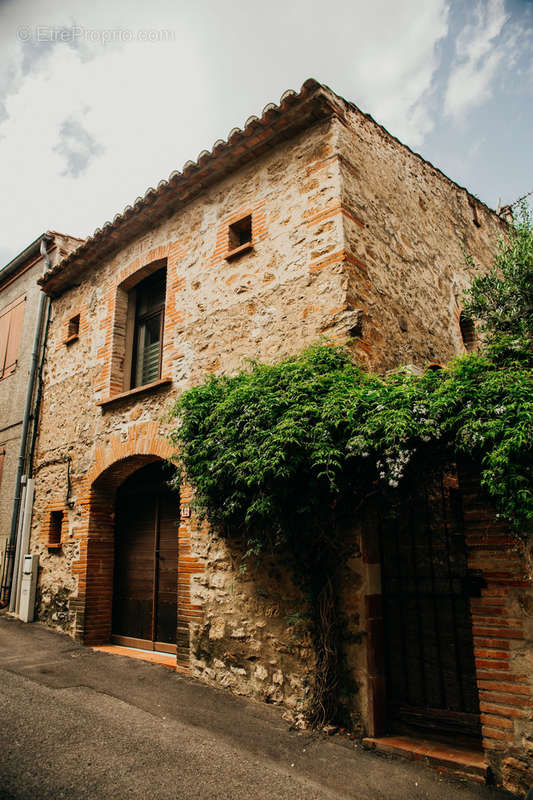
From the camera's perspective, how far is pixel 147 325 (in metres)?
7.65

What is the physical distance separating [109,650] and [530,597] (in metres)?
5.51

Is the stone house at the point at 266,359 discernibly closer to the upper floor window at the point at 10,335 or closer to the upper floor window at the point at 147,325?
the upper floor window at the point at 147,325

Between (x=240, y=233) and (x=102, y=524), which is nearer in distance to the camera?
(x=240, y=233)

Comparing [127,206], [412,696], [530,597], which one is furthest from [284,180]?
[412,696]

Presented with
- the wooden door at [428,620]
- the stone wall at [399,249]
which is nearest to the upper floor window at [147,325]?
the stone wall at [399,249]

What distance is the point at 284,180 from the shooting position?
5727mm

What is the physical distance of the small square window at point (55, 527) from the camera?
7.76 metres

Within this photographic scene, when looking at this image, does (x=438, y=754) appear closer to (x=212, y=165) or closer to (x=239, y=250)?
(x=239, y=250)

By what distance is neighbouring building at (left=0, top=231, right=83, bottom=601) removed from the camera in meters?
8.77

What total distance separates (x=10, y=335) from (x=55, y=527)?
4.74m

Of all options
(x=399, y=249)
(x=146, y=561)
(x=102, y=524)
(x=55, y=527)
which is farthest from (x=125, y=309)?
(x=399, y=249)

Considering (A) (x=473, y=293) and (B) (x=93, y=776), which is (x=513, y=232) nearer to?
(A) (x=473, y=293)

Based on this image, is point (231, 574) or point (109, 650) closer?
point (231, 574)

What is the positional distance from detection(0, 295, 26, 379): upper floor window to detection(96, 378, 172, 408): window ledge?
3.91m
